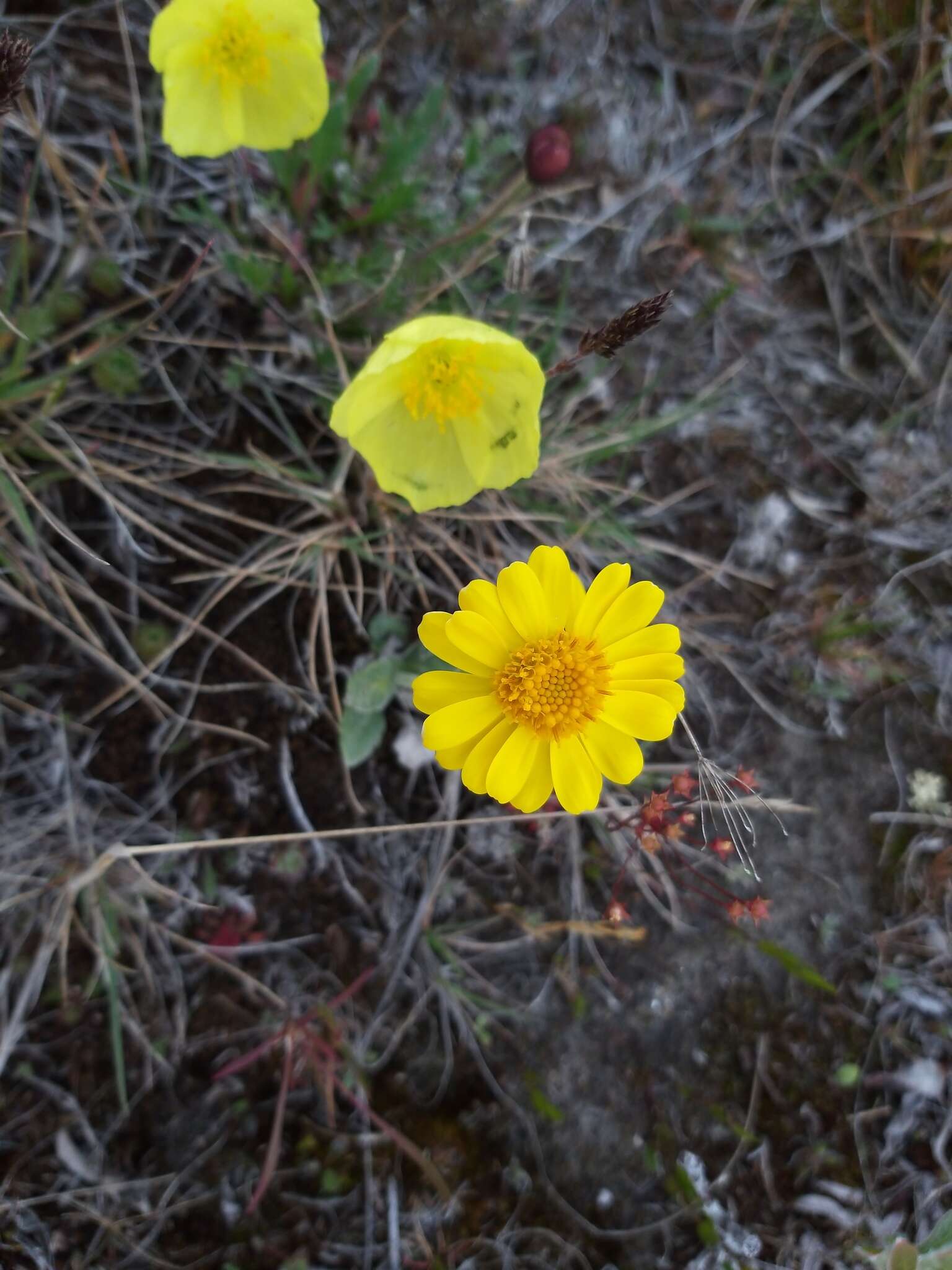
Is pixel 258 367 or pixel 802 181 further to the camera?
pixel 802 181

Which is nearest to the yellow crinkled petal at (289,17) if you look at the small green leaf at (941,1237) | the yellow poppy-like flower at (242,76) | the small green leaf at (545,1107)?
the yellow poppy-like flower at (242,76)

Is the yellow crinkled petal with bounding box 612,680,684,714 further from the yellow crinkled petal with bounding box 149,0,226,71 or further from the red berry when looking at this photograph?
the yellow crinkled petal with bounding box 149,0,226,71

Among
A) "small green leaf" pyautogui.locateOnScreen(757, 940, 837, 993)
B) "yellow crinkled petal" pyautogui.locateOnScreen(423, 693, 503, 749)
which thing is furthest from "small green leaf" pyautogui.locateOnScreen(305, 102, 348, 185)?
"small green leaf" pyautogui.locateOnScreen(757, 940, 837, 993)

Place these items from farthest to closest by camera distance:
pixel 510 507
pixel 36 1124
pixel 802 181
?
1. pixel 802 181
2. pixel 510 507
3. pixel 36 1124

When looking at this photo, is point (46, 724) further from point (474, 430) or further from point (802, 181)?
point (802, 181)

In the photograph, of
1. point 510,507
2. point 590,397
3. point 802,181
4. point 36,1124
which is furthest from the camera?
point 802,181

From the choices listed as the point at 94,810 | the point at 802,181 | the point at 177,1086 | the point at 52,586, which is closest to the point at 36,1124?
the point at 177,1086
